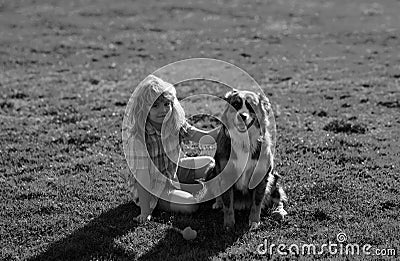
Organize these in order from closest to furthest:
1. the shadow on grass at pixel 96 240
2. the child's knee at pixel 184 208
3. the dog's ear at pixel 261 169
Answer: the shadow on grass at pixel 96 240
the dog's ear at pixel 261 169
the child's knee at pixel 184 208

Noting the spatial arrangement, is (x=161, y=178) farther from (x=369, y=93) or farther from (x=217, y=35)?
(x=217, y=35)

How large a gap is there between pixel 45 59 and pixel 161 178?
12923 mm

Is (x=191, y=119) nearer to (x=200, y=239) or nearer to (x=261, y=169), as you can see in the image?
(x=261, y=169)

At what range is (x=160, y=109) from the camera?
7.80 m

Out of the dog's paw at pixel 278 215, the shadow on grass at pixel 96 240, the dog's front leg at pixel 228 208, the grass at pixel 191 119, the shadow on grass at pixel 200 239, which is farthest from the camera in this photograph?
the dog's paw at pixel 278 215

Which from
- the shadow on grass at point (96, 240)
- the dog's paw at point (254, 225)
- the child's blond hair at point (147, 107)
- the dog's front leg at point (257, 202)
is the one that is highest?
the child's blond hair at point (147, 107)

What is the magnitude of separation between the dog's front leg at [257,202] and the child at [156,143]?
94 centimetres

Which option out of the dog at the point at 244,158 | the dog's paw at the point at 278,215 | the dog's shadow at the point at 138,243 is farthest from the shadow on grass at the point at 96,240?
the dog's paw at the point at 278,215

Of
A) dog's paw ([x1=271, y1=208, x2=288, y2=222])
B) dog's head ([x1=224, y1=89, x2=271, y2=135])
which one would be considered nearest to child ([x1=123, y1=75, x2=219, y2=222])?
dog's head ([x1=224, y1=89, x2=271, y2=135])

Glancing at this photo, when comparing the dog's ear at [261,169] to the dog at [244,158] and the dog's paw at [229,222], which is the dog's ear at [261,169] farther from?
the dog's paw at [229,222]

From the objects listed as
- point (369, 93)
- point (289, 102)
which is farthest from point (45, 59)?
point (369, 93)

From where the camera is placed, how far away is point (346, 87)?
1550 centimetres

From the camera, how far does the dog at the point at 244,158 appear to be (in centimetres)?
747

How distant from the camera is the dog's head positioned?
24.3 feet
